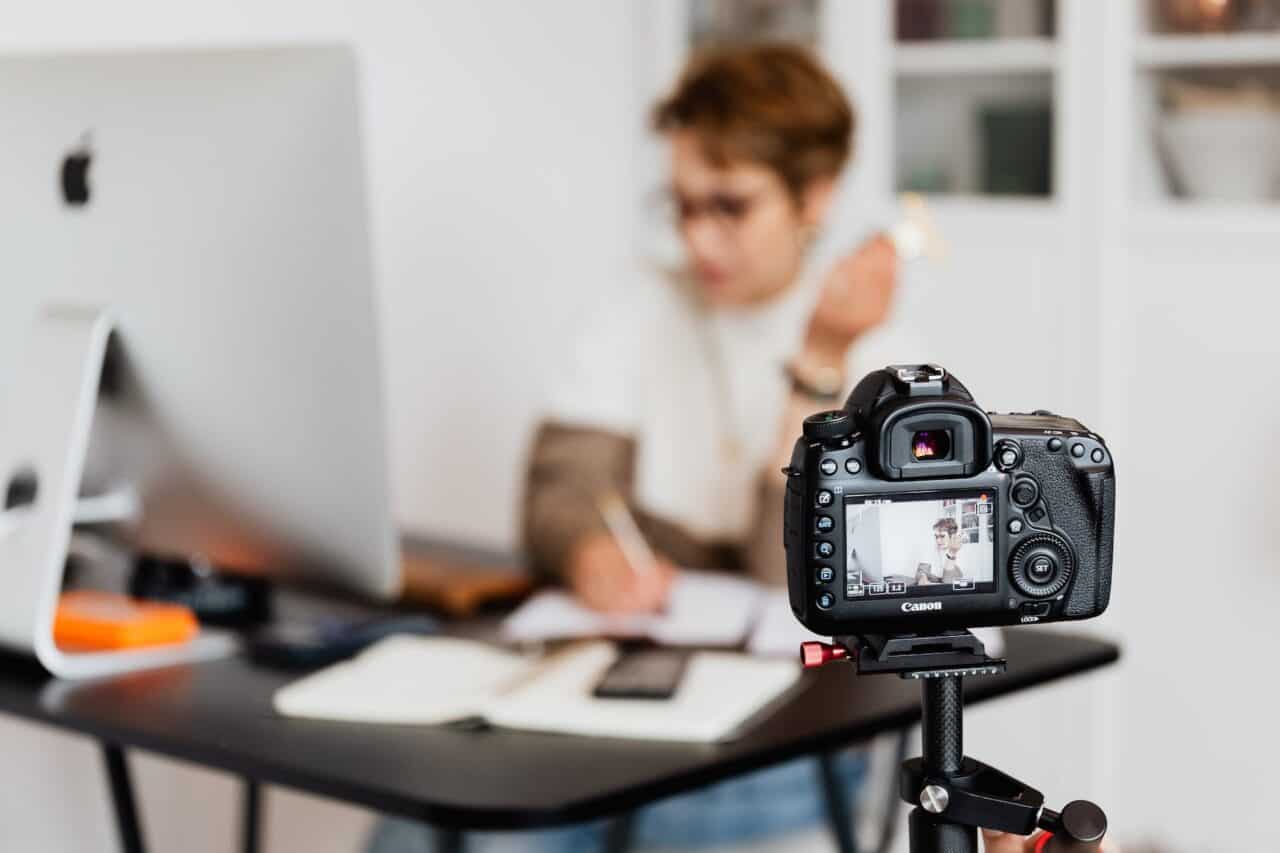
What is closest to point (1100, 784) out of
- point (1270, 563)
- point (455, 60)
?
point (1270, 563)

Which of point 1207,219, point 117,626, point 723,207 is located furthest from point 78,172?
point 1207,219

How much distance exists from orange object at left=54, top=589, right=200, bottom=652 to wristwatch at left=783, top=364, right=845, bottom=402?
661mm

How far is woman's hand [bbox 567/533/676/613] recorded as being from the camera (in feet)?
5.77

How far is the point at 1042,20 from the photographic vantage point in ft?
9.49

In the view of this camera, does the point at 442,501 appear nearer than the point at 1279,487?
No

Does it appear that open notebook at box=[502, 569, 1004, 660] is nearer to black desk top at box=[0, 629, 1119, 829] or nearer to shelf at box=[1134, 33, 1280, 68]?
black desk top at box=[0, 629, 1119, 829]

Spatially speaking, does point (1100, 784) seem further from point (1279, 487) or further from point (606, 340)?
point (606, 340)

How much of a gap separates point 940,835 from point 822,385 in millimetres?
1096

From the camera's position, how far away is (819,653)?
2.85 ft

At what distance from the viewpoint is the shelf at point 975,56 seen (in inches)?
114

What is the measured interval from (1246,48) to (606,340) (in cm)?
114

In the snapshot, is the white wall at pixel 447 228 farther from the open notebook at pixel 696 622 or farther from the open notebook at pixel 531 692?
the open notebook at pixel 531 692

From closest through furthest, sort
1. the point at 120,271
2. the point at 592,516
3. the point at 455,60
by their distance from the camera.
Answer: the point at 120,271, the point at 592,516, the point at 455,60

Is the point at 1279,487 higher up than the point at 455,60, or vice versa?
the point at 455,60
